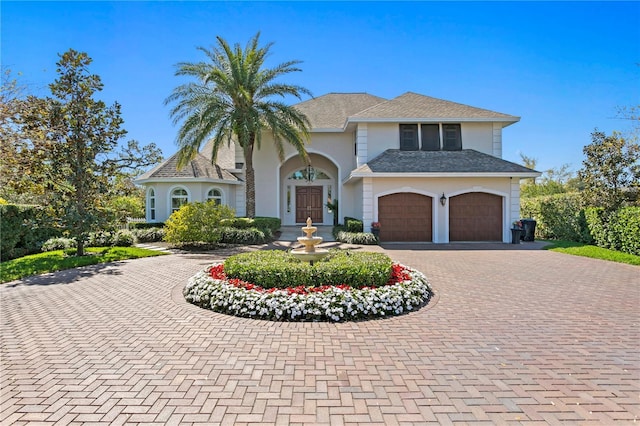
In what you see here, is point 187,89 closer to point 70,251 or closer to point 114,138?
point 114,138

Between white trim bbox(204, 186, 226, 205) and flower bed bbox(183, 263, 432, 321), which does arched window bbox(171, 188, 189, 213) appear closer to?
white trim bbox(204, 186, 226, 205)

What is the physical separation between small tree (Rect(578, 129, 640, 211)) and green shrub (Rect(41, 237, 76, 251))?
74.0 ft

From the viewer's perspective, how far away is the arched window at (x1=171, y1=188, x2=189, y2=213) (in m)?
18.3

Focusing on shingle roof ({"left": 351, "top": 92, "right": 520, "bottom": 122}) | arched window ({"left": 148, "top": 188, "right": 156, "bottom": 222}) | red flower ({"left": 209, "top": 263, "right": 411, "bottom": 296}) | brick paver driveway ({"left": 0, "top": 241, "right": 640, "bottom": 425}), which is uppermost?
shingle roof ({"left": 351, "top": 92, "right": 520, "bottom": 122})

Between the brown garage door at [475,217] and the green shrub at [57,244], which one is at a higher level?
the brown garage door at [475,217]

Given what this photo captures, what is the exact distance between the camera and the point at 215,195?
1897 centimetres

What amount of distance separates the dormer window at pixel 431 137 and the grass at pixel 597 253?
6.67 metres

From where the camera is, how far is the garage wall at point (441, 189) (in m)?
15.9

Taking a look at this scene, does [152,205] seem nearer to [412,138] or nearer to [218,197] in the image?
[218,197]

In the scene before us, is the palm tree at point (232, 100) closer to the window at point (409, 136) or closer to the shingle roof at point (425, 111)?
the shingle roof at point (425, 111)

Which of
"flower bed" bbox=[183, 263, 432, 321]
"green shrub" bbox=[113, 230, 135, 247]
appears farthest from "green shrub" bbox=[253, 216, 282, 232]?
"flower bed" bbox=[183, 263, 432, 321]

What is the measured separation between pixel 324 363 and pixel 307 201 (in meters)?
18.8

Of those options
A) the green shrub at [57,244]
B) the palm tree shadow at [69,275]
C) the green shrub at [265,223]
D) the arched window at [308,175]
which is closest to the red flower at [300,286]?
the palm tree shadow at [69,275]

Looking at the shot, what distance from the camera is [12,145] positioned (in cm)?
1190
